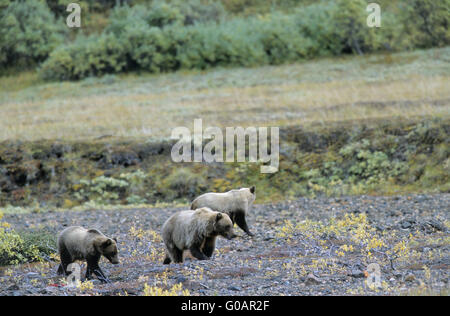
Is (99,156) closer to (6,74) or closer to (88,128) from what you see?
(88,128)

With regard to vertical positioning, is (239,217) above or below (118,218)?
above

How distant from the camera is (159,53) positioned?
44656mm

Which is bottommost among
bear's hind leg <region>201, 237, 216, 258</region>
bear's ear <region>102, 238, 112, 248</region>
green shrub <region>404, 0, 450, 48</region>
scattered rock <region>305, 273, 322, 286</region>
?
bear's hind leg <region>201, 237, 216, 258</region>

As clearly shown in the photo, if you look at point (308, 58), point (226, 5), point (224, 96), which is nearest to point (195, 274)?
point (224, 96)

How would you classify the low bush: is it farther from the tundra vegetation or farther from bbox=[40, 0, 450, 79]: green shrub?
bbox=[40, 0, 450, 79]: green shrub

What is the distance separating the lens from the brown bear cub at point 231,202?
40.7 ft

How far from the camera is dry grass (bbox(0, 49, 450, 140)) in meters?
24.7

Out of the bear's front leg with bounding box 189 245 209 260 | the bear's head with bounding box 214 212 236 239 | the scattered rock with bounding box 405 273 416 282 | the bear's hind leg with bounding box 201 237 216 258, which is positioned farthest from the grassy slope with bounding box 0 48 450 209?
the scattered rock with bounding box 405 273 416 282

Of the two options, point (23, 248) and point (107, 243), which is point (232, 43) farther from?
point (107, 243)

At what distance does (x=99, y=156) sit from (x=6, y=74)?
29146 mm

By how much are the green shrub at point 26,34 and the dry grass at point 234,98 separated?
5.61 m

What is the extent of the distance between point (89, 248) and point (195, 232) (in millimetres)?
1699

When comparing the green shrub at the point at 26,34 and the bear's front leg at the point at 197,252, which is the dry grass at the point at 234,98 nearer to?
the green shrub at the point at 26,34

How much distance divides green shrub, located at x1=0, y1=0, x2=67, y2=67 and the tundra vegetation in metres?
0.14
